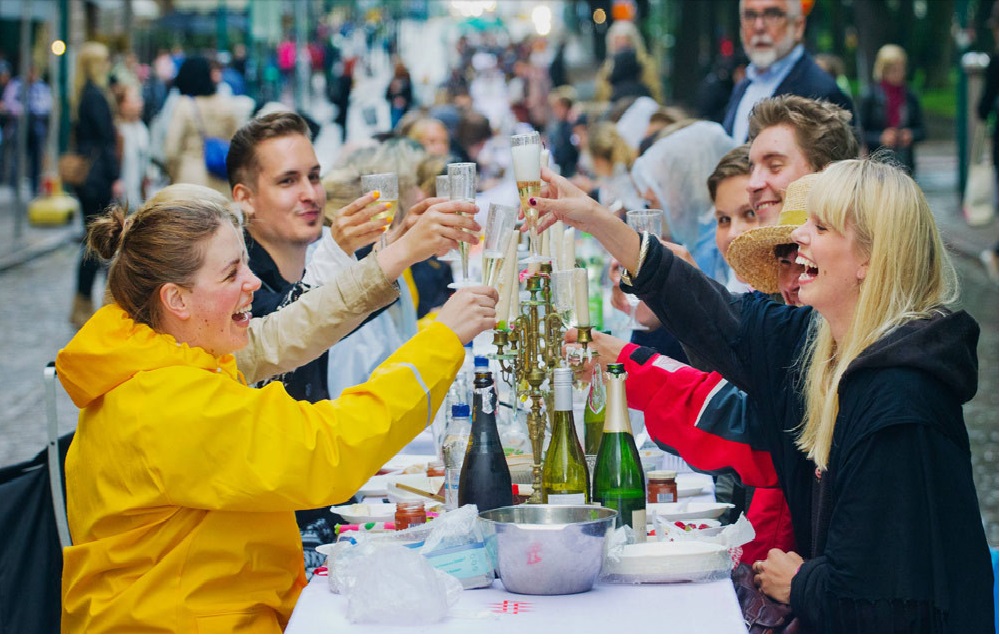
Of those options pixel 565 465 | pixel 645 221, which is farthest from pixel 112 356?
pixel 645 221

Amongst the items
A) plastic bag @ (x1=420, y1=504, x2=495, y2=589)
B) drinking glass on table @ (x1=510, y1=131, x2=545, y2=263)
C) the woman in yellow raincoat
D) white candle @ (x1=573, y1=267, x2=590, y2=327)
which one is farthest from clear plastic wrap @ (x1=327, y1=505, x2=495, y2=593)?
white candle @ (x1=573, y1=267, x2=590, y2=327)

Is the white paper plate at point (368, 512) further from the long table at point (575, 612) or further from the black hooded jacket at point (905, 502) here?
the black hooded jacket at point (905, 502)

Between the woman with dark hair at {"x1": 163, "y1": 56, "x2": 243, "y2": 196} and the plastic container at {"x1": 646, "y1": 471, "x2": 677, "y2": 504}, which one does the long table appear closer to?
the plastic container at {"x1": 646, "y1": 471, "x2": 677, "y2": 504}

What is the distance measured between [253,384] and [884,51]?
16.0 metres

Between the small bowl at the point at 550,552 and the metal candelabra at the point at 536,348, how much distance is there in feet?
1.57

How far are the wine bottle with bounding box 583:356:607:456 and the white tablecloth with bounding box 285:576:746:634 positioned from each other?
2.34 ft

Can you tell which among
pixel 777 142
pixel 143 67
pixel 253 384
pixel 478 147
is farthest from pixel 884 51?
pixel 143 67

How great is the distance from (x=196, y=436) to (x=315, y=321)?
919 mm

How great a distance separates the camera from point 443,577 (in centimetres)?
279

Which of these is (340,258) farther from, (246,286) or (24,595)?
(24,595)

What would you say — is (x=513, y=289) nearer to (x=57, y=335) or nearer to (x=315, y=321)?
(x=315, y=321)

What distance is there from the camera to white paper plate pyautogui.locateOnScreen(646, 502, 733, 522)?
3588mm

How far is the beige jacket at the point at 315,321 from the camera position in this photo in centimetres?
362

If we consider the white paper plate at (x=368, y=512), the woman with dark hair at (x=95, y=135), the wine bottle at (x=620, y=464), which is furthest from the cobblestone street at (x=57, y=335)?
the white paper plate at (x=368, y=512)
